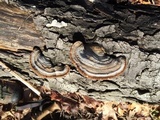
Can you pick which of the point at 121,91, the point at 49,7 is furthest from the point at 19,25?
the point at 121,91

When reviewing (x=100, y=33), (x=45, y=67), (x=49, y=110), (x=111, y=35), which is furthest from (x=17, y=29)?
(x=49, y=110)

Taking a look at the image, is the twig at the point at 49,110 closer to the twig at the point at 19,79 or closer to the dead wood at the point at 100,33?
the twig at the point at 19,79

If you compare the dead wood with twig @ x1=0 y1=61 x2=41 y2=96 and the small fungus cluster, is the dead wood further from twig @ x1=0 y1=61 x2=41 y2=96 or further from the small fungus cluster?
twig @ x1=0 y1=61 x2=41 y2=96

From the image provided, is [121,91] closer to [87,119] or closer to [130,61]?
[130,61]

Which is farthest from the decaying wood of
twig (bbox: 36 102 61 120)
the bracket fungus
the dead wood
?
twig (bbox: 36 102 61 120)

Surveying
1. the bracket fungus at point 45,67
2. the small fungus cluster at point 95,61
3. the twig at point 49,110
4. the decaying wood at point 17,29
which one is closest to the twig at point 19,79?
the twig at point 49,110

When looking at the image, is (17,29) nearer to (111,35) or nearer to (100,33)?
(100,33)
